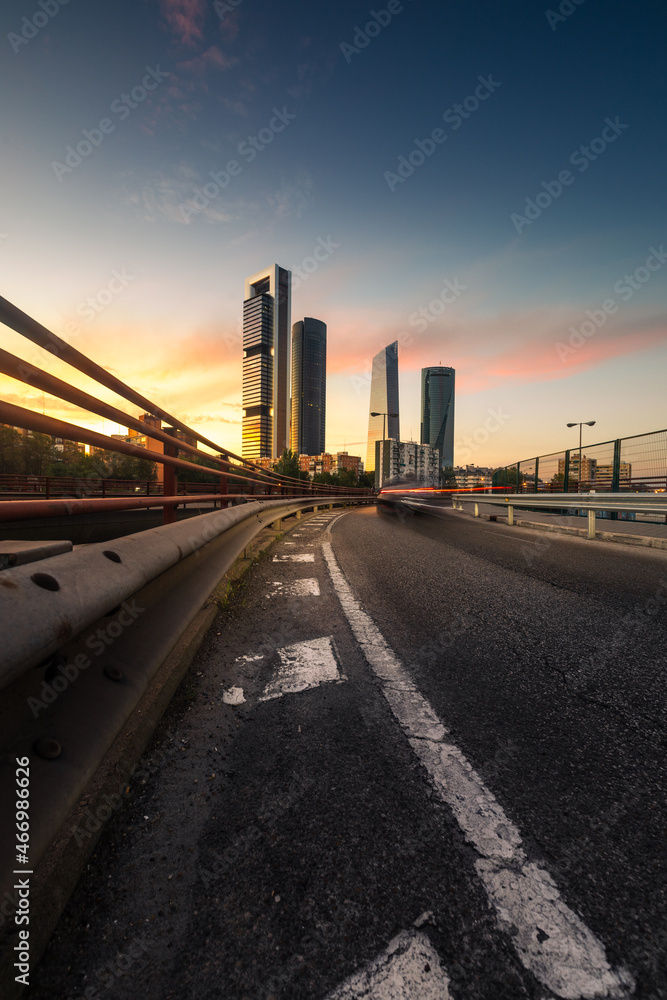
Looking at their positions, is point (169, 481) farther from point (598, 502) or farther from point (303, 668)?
point (598, 502)

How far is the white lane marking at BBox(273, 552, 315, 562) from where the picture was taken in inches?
227

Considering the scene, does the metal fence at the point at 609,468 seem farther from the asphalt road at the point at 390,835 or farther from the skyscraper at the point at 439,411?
the skyscraper at the point at 439,411

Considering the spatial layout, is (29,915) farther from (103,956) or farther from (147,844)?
(147,844)

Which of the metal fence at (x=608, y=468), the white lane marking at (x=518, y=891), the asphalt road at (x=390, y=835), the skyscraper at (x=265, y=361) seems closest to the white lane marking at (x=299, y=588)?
the asphalt road at (x=390, y=835)

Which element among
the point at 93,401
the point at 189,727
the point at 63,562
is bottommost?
the point at 189,727

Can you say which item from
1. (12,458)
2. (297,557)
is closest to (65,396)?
(297,557)

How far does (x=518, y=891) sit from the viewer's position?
1005 millimetres

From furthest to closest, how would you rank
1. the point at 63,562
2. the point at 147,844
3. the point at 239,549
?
→ the point at 239,549, the point at 63,562, the point at 147,844

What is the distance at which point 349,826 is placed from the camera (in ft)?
4.02

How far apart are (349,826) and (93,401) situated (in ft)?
6.62

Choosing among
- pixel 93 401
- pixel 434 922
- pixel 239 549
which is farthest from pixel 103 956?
pixel 239 549

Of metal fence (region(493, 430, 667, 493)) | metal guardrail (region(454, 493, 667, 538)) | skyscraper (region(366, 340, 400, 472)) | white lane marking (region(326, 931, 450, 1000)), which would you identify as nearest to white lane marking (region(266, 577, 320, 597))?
white lane marking (region(326, 931, 450, 1000))

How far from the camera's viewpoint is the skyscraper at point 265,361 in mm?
131000

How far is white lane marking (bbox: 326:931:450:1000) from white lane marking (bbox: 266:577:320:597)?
3.02m
